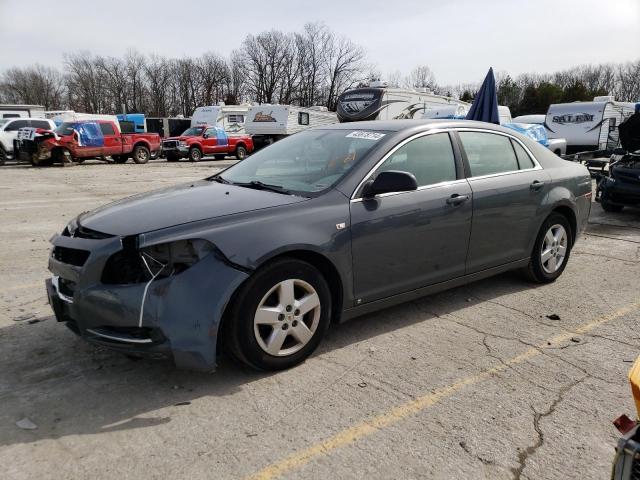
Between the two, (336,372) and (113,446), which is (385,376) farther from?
(113,446)

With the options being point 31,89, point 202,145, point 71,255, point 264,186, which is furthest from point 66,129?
point 31,89

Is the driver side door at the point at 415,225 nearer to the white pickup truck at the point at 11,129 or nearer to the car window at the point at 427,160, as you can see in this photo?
the car window at the point at 427,160

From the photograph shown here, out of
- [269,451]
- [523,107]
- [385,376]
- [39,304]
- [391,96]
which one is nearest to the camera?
[269,451]

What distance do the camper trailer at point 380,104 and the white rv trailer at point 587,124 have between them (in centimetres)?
449

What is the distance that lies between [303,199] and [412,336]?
1357mm

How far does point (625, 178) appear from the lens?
9305mm

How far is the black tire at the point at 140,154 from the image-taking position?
24016mm

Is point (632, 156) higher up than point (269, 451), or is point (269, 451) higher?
point (632, 156)

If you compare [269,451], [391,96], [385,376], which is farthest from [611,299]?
[391,96]

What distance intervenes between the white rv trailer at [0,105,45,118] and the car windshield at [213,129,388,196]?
3245 cm

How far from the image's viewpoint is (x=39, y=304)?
4566 millimetres

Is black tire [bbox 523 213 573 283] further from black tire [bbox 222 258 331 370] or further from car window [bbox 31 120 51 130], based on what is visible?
car window [bbox 31 120 51 130]

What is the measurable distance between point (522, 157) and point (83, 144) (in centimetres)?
2081

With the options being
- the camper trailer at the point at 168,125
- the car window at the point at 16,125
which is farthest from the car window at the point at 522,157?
the camper trailer at the point at 168,125
